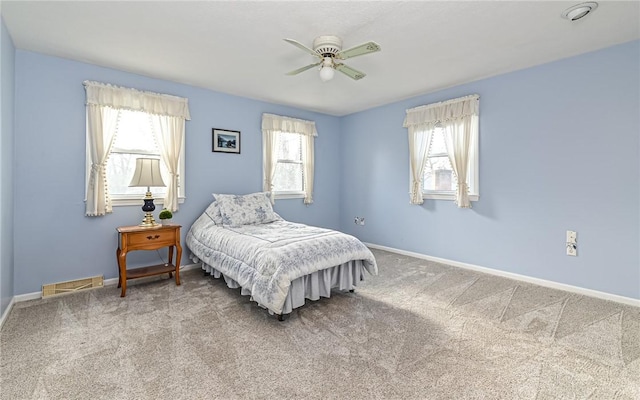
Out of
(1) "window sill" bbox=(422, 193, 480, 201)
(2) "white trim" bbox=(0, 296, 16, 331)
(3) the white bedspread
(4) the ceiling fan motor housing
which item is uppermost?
(4) the ceiling fan motor housing

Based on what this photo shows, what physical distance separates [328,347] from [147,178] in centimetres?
266

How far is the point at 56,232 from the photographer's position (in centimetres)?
314

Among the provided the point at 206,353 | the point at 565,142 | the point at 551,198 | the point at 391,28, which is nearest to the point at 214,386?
the point at 206,353

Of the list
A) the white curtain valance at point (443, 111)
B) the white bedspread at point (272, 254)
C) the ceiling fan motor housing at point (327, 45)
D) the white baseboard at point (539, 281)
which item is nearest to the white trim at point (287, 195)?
the white bedspread at point (272, 254)

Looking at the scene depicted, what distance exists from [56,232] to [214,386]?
9.05 ft

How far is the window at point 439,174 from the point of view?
425 cm

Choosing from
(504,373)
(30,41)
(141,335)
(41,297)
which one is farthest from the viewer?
(41,297)

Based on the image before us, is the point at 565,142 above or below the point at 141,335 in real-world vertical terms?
above

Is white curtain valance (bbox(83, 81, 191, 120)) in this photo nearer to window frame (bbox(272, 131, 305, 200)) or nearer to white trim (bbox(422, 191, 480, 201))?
window frame (bbox(272, 131, 305, 200))

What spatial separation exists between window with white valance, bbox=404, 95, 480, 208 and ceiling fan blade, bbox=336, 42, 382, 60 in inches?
82.6

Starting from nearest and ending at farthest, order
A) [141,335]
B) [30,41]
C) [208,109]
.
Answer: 1. [141,335]
2. [30,41]
3. [208,109]

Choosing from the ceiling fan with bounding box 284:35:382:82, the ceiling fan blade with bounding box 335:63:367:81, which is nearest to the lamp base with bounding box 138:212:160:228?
the ceiling fan with bounding box 284:35:382:82

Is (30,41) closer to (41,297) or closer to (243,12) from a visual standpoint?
(243,12)

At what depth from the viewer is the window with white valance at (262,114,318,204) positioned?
478 centimetres
